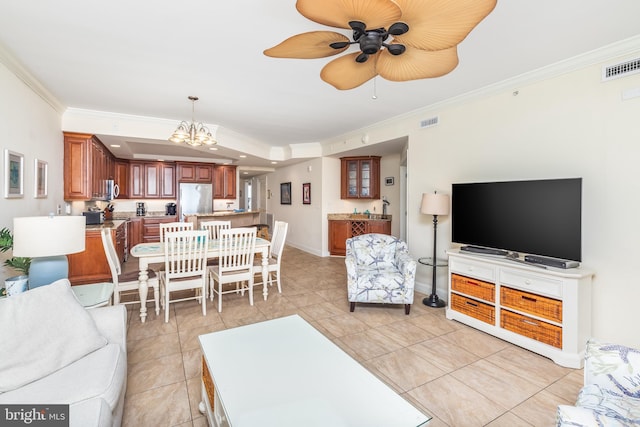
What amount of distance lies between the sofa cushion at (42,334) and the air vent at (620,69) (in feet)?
13.9

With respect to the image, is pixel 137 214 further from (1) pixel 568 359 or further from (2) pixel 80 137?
(1) pixel 568 359

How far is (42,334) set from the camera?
1.54 metres

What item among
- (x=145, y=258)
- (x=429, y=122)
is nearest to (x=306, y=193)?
(x=429, y=122)

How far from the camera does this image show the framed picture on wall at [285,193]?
8375 millimetres

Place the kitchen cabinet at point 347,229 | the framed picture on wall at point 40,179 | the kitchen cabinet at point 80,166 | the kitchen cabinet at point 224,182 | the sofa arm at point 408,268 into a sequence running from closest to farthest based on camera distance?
1. the framed picture on wall at point 40,179
2. the sofa arm at point 408,268
3. the kitchen cabinet at point 80,166
4. the kitchen cabinet at point 347,229
5. the kitchen cabinet at point 224,182

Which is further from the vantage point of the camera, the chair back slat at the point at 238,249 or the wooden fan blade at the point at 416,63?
the chair back slat at the point at 238,249

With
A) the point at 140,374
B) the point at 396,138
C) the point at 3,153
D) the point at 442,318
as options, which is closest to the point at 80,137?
the point at 3,153

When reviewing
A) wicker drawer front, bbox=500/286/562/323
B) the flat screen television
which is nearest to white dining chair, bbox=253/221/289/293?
the flat screen television

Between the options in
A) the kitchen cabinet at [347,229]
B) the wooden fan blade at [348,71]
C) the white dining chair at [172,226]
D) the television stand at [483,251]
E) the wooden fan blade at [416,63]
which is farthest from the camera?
the kitchen cabinet at [347,229]

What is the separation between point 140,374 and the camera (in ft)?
7.41

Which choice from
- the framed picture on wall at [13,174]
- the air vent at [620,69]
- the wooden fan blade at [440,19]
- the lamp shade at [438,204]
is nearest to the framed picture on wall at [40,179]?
the framed picture on wall at [13,174]

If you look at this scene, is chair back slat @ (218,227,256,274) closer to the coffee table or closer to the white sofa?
the coffee table

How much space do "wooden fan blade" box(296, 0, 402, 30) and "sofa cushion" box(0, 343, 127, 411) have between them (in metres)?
1.95

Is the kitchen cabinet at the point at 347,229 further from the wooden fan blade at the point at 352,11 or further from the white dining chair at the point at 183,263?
the wooden fan blade at the point at 352,11
